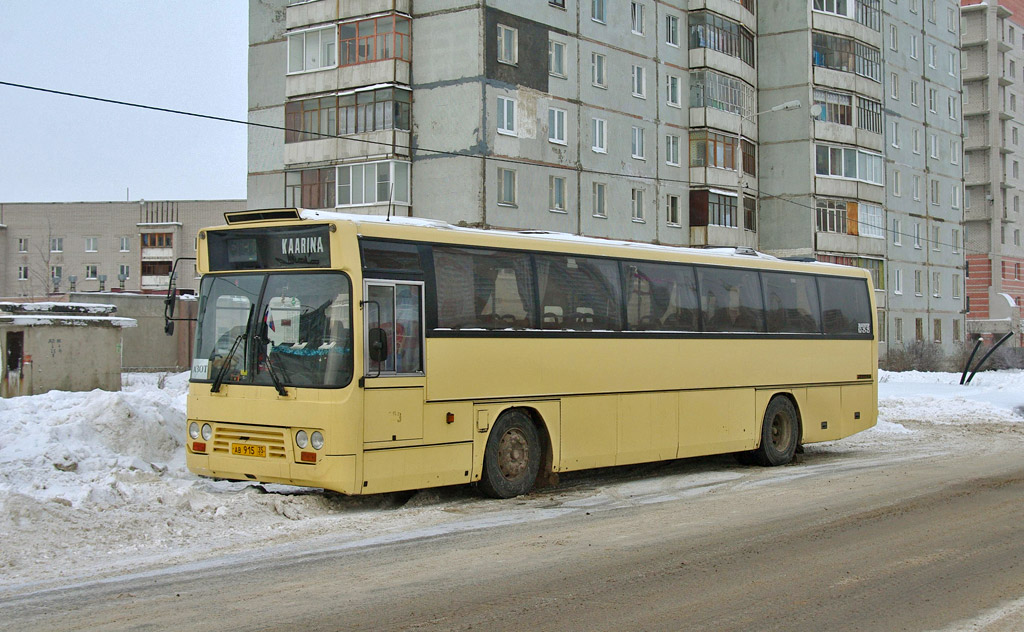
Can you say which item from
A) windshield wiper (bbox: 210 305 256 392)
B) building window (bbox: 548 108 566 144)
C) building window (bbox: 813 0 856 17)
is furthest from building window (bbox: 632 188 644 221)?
windshield wiper (bbox: 210 305 256 392)

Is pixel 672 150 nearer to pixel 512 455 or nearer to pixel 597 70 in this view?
pixel 597 70

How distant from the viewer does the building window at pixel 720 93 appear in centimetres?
5094

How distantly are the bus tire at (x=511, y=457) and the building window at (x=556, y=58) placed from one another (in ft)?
105

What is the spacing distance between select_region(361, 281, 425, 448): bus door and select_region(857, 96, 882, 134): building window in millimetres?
49598

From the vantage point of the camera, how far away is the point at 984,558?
9234mm

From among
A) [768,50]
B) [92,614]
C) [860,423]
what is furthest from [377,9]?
[92,614]

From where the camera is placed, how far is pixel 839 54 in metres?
56.4

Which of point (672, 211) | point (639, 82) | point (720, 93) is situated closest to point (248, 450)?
point (639, 82)

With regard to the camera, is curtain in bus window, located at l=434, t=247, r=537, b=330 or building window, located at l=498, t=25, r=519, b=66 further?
building window, located at l=498, t=25, r=519, b=66

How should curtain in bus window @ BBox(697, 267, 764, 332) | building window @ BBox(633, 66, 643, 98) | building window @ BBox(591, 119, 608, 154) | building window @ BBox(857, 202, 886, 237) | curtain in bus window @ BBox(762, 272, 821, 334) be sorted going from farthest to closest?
1. building window @ BBox(857, 202, 886, 237)
2. building window @ BBox(633, 66, 643, 98)
3. building window @ BBox(591, 119, 608, 154)
4. curtain in bus window @ BBox(762, 272, 821, 334)
5. curtain in bus window @ BBox(697, 267, 764, 332)

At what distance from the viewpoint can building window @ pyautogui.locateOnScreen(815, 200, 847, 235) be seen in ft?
182

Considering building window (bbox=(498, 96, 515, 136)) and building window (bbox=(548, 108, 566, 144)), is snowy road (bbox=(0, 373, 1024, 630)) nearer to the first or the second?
building window (bbox=(498, 96, 515, 136))

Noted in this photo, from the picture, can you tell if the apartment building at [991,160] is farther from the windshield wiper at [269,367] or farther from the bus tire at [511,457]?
the windshield wiper at [269,367]

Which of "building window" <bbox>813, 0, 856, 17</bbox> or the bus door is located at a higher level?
"building window" <bbox>813, 0, 856, 17</bbox>
